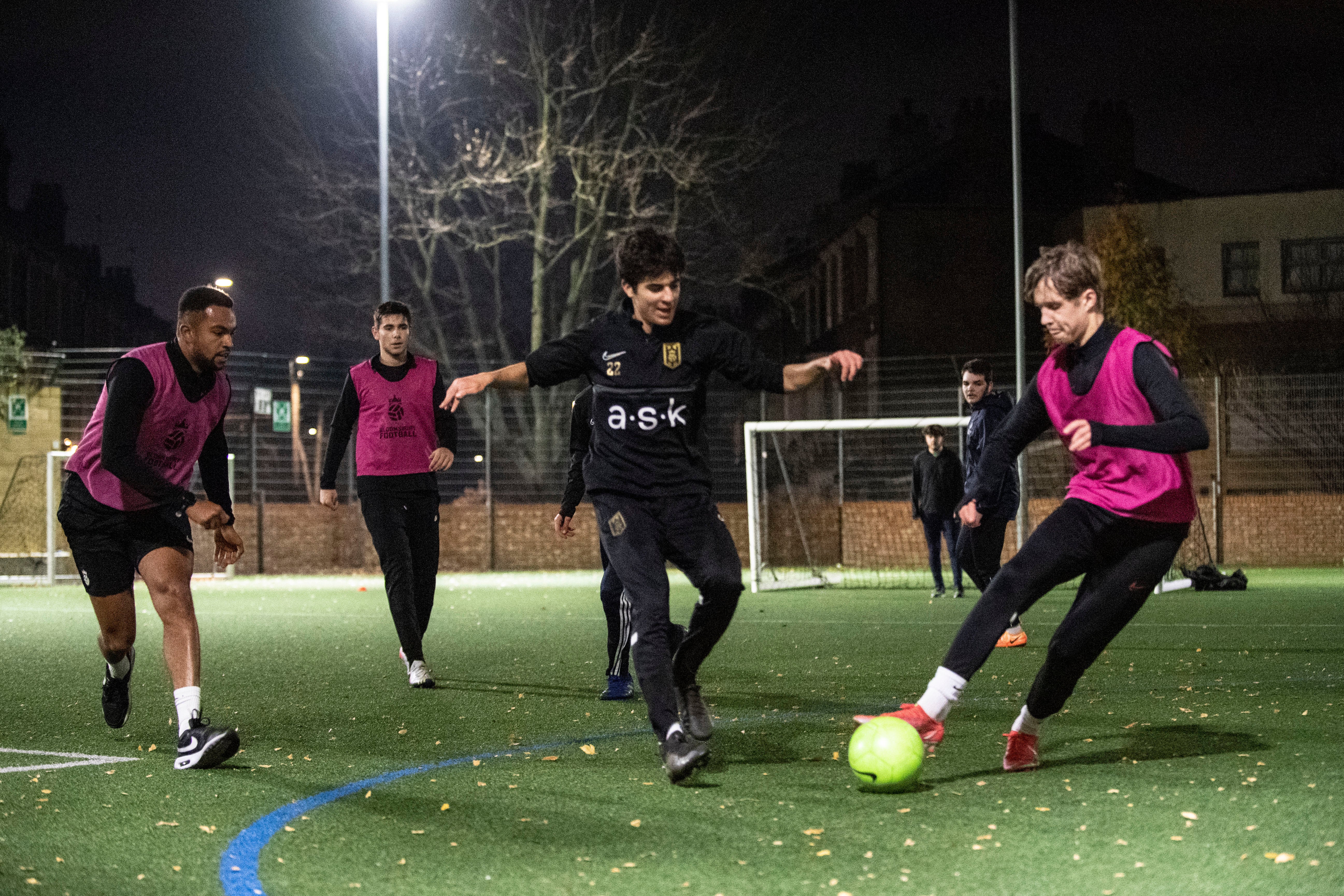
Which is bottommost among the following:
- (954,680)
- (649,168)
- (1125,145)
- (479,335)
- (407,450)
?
(954,680)

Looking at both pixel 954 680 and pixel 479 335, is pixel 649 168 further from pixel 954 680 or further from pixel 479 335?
pixel 954 680

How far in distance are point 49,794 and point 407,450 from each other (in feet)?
12.2

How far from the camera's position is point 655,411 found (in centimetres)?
548

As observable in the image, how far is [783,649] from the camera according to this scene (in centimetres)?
1040

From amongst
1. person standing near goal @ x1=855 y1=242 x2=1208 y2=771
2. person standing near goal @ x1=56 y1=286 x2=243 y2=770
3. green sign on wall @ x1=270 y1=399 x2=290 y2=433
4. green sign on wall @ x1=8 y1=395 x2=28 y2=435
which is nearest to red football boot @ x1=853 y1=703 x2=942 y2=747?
person standing near goal @ x1=855 y1=242 x2=1208 y2=771

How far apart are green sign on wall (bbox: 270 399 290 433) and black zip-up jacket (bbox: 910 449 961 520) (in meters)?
11.9

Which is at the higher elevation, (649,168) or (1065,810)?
(649,168)

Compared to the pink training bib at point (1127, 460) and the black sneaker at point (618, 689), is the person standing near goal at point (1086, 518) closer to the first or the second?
the pink training bib at point (1127, 460)

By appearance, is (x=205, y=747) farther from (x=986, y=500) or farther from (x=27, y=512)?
(x=27, y=512)

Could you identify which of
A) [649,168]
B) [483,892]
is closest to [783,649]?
[483,892]

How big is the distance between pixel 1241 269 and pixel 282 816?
33570 mm

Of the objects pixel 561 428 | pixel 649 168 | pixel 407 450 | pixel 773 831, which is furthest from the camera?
pixel 649 168

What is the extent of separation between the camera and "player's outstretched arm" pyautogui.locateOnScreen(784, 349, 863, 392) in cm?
525

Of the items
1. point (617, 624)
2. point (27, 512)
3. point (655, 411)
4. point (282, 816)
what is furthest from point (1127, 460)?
point (27, 512)
